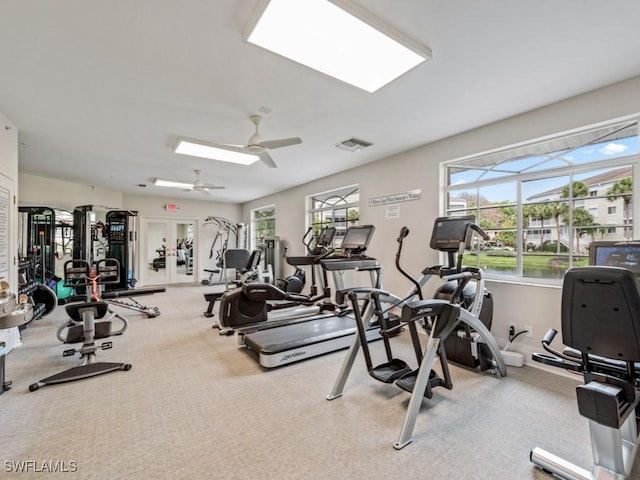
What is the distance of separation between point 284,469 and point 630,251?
2.61m

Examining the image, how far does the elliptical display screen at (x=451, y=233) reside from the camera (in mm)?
2938

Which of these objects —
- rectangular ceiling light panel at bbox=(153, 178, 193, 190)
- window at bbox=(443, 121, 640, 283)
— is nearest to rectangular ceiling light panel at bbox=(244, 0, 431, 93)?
window at bbox=(443, 121, 640, 283)

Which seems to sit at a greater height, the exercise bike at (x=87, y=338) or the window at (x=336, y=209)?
the window at (x=336, y=209)

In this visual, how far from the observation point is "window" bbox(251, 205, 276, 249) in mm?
8719

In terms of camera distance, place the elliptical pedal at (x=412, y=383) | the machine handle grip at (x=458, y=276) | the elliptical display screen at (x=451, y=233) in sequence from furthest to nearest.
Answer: the elliptical display screen at (x=451, y=233) < the machine handle grip at (x=458, y=276) < the elliptical pedal at (x=412, y=383)

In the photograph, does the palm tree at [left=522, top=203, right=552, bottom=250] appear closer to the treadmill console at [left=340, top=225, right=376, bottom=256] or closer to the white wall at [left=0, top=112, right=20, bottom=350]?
the treadmill console at [left=340, top=225, right=376, bottom=256]

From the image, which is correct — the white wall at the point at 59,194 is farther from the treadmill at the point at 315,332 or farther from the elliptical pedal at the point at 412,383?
the elliptical pedal at the point at 412,383

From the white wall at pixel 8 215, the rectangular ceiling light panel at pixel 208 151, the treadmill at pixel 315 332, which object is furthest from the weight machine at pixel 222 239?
the treadmill at pixel 315 332

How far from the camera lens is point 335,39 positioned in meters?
1.95

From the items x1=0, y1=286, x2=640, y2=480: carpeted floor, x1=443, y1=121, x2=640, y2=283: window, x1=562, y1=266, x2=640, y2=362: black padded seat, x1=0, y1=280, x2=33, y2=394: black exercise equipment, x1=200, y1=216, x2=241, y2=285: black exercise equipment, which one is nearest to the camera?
x1=562, y1=266, x2=640, y2=362: black padded seat

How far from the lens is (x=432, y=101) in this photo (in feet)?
9.71

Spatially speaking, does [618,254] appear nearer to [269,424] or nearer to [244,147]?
[269,424]

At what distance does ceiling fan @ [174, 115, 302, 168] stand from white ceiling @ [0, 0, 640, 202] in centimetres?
12

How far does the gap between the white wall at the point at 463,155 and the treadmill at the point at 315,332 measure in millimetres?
896
